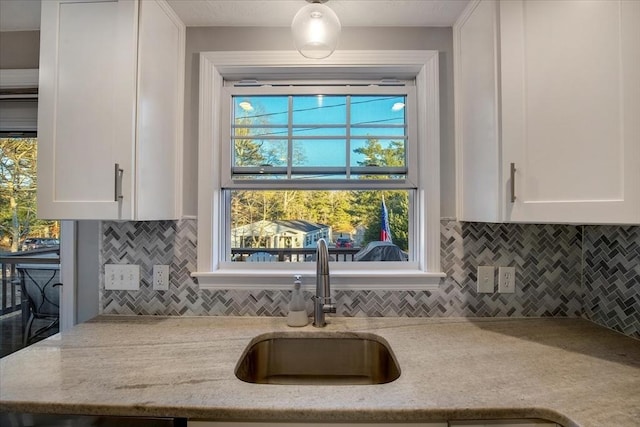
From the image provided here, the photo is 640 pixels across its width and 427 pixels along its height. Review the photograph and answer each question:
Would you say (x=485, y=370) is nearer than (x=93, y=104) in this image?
Yes

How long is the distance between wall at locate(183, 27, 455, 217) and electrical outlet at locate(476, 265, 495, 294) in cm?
30

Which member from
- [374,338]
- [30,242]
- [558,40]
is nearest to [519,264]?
[374,338]

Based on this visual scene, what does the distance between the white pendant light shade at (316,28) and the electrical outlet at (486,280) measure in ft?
3.88

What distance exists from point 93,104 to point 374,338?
55.9 inches

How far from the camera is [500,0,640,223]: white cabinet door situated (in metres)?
0.91

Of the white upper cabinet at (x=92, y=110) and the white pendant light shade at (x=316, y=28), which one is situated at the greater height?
the white pendant light shade at (x=316, y=28)

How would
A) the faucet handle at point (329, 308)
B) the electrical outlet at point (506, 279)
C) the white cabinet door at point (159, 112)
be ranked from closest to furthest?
the white cabinet door at point (159, 112), the faucet handle at point (329, 308), the electrical outlet at point (506, 279)

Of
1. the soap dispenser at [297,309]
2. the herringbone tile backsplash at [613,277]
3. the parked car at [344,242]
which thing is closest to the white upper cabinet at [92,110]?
the soap dispenser at [297,309]

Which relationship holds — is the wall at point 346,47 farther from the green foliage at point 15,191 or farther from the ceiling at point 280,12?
the green foliage at point 15,191

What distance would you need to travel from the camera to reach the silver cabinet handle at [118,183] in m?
1.16

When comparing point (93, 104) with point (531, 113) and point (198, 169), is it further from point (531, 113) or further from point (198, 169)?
point (531, 113)

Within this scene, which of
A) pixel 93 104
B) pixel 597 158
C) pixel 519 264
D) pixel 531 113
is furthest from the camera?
pixel 519 264

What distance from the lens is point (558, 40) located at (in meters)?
1.04

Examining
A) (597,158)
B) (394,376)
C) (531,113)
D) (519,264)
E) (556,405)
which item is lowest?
(394,376)
